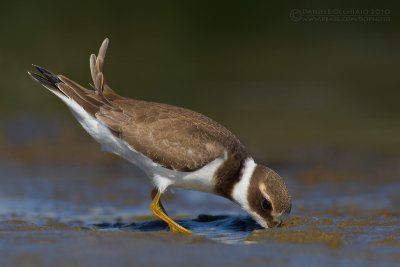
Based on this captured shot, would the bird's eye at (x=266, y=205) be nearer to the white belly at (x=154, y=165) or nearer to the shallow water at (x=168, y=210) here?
the shallow water at (x=168, y=210)

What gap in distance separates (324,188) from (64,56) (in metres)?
8.88

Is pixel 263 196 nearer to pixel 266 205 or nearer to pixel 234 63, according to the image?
pixel 266 205

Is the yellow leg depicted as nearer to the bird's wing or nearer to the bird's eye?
the bird's wing

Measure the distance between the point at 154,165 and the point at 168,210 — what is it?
7.11 feet

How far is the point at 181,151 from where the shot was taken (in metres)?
8.19

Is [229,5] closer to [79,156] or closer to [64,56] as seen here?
[64,56]

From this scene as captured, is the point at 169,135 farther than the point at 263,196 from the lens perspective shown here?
Yes

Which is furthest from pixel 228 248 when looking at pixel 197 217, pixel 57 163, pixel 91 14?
pixel 91 14

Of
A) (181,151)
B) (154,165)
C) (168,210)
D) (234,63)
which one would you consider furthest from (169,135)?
(234,63)

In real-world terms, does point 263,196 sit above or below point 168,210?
below

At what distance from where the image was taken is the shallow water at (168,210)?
6.71 metres

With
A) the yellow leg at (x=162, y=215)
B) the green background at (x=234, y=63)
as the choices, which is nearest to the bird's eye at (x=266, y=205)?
the yellow leg at (x=162, y=215)

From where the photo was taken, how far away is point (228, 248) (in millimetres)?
6980

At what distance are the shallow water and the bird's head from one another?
0.19m
